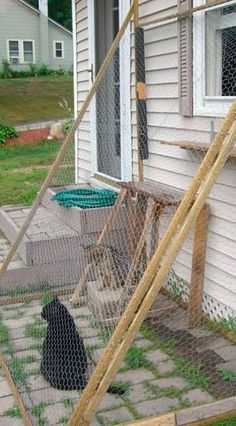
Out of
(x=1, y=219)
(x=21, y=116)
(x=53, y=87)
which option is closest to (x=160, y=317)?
(x=1, y=219)

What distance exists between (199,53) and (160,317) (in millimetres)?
1843

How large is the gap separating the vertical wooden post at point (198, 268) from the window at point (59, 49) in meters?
31.6

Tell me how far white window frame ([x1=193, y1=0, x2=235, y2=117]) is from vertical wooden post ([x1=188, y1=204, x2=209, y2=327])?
0.66m

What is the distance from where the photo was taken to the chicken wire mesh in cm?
333

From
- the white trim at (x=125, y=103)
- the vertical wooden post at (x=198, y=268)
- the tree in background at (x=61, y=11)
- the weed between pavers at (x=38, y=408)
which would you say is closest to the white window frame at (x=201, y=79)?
the vertical wooden post at (x=198, y=268)

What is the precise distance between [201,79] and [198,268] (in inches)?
51.2

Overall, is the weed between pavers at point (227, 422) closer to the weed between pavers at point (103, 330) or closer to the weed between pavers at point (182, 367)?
the weed between pavers at point (182, 367)

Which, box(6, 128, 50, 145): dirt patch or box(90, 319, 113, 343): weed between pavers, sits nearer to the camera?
box(90, 319, 113, 343): weed between pavers

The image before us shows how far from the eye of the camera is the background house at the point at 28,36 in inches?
1259

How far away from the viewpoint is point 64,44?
34500mm

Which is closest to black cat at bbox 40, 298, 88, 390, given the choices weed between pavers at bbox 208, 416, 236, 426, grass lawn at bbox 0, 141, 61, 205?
weed between pavers at bbox 208, 416, 236, 426

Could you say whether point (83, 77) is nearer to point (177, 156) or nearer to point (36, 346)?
point (177, 156)

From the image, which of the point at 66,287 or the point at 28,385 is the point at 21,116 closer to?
the point at 66,287

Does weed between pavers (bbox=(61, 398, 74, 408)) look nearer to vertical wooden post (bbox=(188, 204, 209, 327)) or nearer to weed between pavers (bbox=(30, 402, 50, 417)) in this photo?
weed between pavers (bbox=(30, 402, 50, 417))
